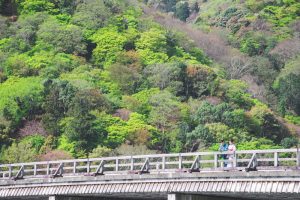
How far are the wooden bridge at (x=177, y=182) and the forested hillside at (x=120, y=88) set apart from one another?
121ft

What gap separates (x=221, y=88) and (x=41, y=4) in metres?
31.1

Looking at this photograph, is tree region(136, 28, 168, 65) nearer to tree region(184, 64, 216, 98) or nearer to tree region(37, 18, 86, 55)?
tree region(184, 64, 216, 98)

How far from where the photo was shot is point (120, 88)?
113938 mm

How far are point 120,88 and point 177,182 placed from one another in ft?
234

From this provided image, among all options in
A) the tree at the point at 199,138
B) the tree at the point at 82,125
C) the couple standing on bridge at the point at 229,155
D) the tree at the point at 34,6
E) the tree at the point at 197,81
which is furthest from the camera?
the tree at the point at 34,6

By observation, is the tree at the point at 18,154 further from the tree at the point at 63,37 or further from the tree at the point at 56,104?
the tree at the point at 63,37

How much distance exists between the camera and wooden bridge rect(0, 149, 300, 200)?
128 ft

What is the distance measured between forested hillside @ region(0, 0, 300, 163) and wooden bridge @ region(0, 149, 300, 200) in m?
36.8

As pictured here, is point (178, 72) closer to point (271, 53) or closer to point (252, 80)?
point (252, 80)

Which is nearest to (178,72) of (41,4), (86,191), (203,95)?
(203,95)

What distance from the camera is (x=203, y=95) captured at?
117 m

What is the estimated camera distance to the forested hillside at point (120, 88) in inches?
3792

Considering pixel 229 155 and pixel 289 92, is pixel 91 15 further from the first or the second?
pixel 229 155

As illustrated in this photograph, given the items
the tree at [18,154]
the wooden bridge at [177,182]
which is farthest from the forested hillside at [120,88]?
the wooden bridge at [177,182]
